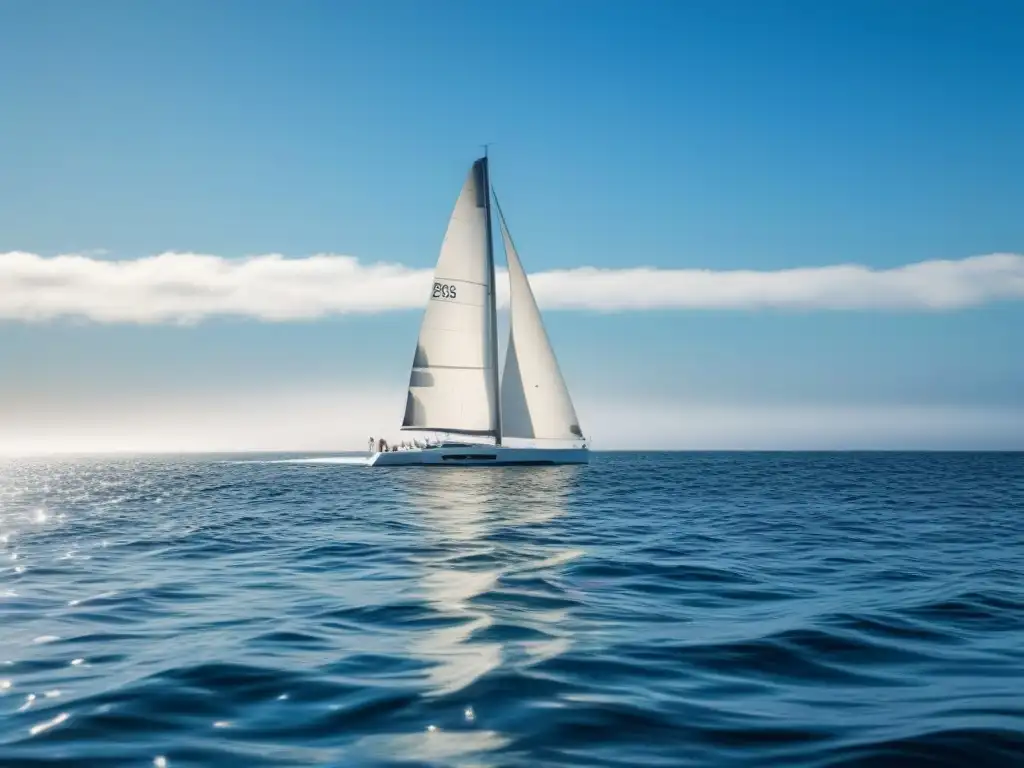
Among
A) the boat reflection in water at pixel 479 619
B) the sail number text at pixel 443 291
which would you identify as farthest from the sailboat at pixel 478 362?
the boat reflection in water at pixel 479 619

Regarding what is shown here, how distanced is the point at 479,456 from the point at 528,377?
7.13m

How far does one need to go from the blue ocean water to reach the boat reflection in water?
0.05m

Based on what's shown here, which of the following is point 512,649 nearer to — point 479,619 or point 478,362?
point 479,619

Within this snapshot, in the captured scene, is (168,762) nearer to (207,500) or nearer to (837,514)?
(837,514)

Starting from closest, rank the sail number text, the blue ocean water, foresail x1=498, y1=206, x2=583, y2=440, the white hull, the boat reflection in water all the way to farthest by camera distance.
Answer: the blue ocean water
the boat reflection in water
the white hull
the sail number text
foresail x1=498, y1=206, x2=583, y2=440

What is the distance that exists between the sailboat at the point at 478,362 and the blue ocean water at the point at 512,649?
141 ft

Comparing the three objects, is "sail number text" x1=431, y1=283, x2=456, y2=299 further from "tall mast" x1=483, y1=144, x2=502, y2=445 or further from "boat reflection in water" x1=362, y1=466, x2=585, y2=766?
"boat reflection in water" x1=362, y1=466, x2=585, y2=766

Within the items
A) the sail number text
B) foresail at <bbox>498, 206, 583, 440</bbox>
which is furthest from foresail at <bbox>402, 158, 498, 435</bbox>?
foresail at <bbox>498, 206, 583, 440</bbox>

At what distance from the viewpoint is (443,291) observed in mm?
64562

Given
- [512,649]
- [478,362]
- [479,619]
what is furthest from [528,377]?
[512,649]

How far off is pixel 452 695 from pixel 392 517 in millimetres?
20493

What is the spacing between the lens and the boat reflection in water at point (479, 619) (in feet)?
22.1

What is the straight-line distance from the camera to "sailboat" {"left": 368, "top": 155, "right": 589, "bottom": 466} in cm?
6500

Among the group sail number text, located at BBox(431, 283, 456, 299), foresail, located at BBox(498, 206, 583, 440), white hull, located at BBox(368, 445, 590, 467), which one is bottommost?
white hull, located at BBox(368, 445, 590, 467)
